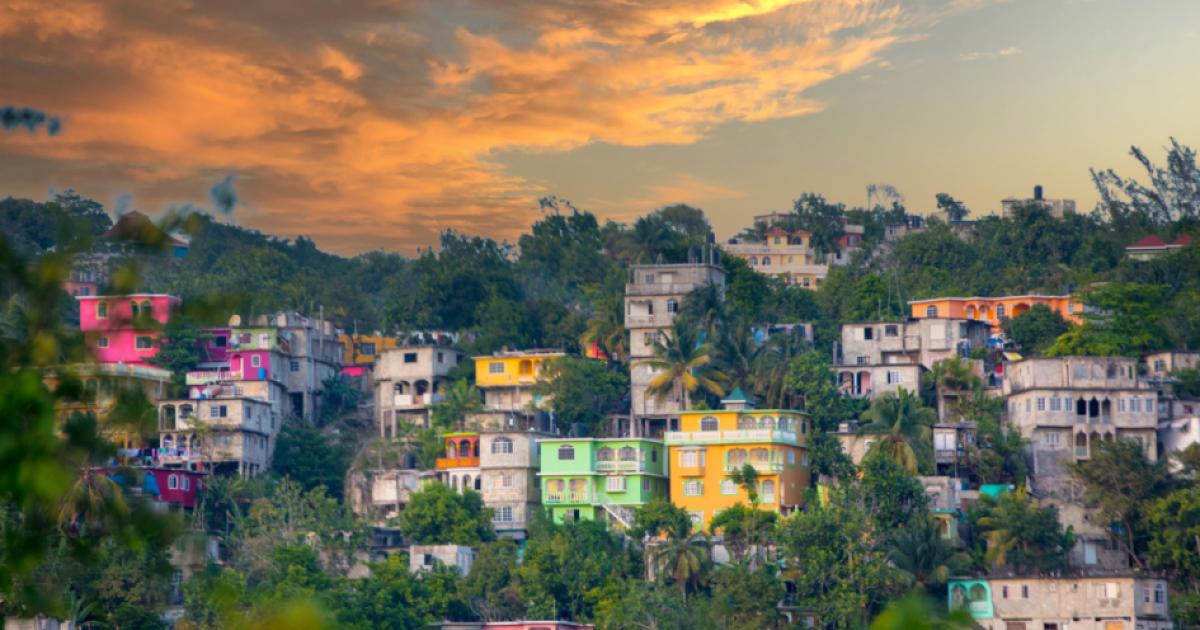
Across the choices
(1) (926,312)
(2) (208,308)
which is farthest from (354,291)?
(2) (208,308)

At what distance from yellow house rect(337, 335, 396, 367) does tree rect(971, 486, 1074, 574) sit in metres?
28.6

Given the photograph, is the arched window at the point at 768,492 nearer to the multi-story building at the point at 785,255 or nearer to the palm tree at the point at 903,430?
the palm tree at the point at 903,430

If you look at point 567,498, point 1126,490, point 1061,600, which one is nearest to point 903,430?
point 1126,490

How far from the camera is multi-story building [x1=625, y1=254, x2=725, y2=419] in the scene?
6259 centimetres

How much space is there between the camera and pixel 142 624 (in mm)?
49156

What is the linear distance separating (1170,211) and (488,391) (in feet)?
121

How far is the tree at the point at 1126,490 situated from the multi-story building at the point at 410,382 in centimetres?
2263

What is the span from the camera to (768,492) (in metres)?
57.3

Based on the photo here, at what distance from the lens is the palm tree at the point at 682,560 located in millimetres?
51688

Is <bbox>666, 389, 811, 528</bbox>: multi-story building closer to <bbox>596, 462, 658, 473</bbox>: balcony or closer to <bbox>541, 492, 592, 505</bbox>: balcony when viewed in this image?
<bbox>596, 462, 658, 473</bbox>: balcony

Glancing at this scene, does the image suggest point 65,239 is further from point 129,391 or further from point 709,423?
point 709,423

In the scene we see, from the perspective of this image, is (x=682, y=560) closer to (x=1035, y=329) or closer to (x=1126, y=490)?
(x=1126, y=490)

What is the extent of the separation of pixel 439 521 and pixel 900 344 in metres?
18.7

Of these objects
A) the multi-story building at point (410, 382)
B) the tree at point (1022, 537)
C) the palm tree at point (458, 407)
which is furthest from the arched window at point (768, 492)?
the multi-story building at point (410, 382)
